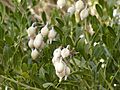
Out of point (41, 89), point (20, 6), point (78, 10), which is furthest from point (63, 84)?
point (20, 6)

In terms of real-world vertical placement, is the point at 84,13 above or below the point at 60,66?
above

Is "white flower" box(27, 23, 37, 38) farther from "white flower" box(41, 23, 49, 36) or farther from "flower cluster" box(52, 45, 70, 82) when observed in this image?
"flower cluster" box(52, 45, 70, 82)

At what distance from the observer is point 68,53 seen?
30.0 inches

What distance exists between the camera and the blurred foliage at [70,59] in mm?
806

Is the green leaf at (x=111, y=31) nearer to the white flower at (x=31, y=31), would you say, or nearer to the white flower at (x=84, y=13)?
the white flower at (x=84, y=13)

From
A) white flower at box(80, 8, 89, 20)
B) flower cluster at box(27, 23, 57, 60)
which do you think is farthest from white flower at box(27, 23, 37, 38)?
white flower at box(80, 8, 89, 20)

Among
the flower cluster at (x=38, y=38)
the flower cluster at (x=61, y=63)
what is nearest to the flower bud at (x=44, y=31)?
the flower cluster at (x=38, y=38)

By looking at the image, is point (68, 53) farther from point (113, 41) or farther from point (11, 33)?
point (11, 33)

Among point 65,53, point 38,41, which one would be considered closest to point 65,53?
point 65,53

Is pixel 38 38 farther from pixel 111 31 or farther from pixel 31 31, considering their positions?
pixel 111 31

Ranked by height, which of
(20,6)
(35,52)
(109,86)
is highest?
(20,6)

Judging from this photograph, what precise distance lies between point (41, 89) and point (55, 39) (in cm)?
13

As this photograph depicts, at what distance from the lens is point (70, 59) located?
0.81 m

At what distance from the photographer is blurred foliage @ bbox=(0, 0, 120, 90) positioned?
806 millimetres
